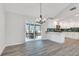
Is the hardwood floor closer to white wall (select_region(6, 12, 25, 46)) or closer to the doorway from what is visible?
white wall (select_region(6, 12, 25, 46))

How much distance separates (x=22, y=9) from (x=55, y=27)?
6.90 metres

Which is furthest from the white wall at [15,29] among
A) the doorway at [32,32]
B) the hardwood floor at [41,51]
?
the doorway at [32,32]

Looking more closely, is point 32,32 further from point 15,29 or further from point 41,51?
point 41,51

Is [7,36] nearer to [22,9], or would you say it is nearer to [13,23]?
[13,23]

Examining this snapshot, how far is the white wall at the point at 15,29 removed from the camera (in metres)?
7.80

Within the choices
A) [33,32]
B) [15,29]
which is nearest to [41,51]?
[15,29]

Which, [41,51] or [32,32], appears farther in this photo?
[32,32]

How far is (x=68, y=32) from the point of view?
524 inches

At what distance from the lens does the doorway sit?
11.0 m

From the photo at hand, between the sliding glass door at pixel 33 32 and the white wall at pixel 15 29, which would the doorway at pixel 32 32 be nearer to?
the sliding glass door at pixel 33 32

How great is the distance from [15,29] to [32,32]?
340cm

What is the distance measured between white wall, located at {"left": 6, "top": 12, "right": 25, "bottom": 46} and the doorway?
6.65 feet

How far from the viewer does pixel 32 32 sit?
11.4m

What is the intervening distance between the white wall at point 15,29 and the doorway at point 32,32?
6.65 feet
